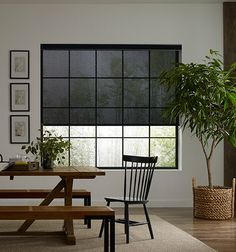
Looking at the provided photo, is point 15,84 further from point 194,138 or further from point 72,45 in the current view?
point 194,138

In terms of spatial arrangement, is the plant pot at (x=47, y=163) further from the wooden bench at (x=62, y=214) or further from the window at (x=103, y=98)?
the window at (x=103, y=98)

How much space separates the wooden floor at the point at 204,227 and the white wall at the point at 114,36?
0.60 metres

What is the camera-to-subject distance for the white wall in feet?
29.5

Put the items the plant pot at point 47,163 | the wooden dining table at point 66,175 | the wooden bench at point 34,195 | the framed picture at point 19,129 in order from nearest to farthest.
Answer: the wooden dining table at point 66,175 → the plant pot at point 47,163 → the wooden bench at point 34,195 → the framed picture at point 19,129

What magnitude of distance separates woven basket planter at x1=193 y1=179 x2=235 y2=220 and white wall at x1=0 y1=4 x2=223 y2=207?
1274mm

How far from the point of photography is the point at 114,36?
9.05 meters

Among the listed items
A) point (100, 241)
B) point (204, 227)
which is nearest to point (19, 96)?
point (204, 227)

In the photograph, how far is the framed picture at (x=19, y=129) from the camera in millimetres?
8992

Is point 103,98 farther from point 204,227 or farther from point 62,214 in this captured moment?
point 62,214

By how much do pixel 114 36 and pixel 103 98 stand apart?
96 centimetres

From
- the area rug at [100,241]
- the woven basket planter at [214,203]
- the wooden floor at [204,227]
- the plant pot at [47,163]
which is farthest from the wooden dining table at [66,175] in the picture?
the woven basket planter at [214,203]

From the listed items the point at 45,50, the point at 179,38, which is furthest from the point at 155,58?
the point at 45,50

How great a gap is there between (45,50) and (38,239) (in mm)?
3899

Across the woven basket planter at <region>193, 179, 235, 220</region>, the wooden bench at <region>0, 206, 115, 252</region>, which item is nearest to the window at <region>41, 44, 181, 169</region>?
the woven basket planter at <region>193, 179, 235, 220</region>
